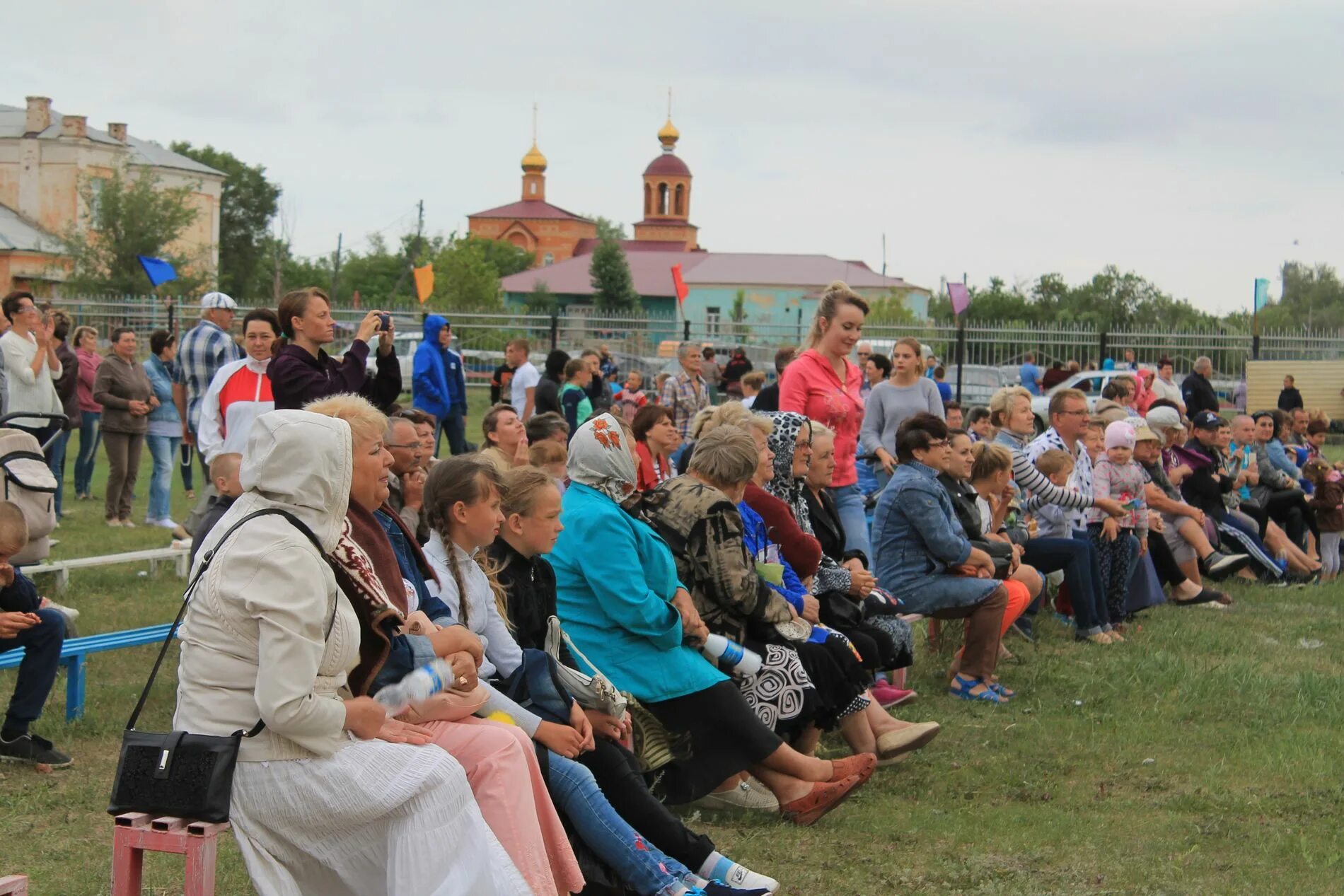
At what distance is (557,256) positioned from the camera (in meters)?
108

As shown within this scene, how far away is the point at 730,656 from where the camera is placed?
5.48 meters

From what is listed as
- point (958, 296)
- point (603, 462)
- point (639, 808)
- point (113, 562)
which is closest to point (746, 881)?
point (639, 808)

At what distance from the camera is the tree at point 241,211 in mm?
74312

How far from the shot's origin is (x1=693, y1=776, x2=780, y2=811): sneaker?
537 cm

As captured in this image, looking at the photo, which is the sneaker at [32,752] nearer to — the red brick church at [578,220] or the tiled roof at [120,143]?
the tiled roof at [120,143]

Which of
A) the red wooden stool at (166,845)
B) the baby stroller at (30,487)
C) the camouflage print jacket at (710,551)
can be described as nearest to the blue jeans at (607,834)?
the red wooden stool at (166,845)

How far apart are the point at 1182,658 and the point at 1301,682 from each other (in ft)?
2.46

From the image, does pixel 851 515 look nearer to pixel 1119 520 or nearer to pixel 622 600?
pixel 1119 520

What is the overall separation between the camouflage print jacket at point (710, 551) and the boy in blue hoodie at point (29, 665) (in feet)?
7.94

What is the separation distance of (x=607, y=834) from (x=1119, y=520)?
18.3 feet

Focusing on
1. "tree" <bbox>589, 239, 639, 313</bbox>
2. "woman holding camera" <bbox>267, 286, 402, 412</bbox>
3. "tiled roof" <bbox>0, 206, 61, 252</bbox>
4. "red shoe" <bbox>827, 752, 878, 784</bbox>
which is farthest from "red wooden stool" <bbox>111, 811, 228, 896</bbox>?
"tree" <bbox>589, 239, 639, 313</bbox>

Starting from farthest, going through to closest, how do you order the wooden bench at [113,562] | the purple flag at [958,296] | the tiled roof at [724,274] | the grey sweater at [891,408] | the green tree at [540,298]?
the tiled roof at [724,274] < the green tree at [540,298] < the purple flag at [958,296] < the grey sweater at [891,408] < the wooden bench at [113,562]

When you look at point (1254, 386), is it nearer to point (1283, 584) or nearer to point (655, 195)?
point (1283, 584)

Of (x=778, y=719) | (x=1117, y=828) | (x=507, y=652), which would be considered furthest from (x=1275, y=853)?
(x=507, y=652)
